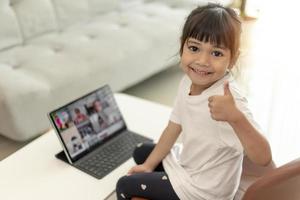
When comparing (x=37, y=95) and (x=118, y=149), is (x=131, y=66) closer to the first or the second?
(x=37, y=95)

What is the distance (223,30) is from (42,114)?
3.57 feet

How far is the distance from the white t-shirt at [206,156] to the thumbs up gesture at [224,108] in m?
0.07

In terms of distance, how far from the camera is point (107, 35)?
83.3 inches

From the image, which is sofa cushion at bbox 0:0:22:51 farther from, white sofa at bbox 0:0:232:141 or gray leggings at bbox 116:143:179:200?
gray leggings at bbox 116:143:179:200

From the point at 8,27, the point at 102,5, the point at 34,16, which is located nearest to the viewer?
the point at 8,27

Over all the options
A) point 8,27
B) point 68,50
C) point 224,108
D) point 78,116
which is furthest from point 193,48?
point 8,27

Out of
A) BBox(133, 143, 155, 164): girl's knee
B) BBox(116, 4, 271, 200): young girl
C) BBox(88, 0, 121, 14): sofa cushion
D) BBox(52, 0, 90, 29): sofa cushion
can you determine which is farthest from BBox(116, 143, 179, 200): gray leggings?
BBox(88, 0, 121, 14): sofa cushion

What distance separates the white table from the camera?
1082 mm

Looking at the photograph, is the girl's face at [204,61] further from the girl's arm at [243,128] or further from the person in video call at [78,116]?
the person in video call at [78,116]

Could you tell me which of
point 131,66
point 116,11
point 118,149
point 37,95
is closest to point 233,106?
point 118,149

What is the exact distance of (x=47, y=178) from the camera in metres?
1.14

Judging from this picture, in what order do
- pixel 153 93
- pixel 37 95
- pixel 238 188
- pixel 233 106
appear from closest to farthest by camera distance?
pixel 233 106
pixel 238 188
pixel 37 95
pixel 153 93

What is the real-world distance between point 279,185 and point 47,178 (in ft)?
2.30

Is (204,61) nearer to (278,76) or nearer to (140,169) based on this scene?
(140,169)
